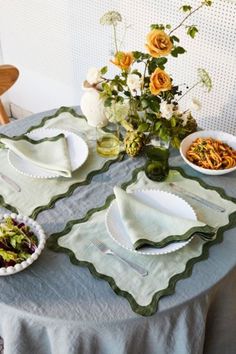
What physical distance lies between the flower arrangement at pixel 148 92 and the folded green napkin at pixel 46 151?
166 mm

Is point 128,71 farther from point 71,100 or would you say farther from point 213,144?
point 71,100

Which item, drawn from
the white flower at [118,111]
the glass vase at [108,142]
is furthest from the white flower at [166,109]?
the glass vase at [108,142]

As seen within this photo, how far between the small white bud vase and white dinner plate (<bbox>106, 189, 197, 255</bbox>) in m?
0.33

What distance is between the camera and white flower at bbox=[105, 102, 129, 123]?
1227 millimetres

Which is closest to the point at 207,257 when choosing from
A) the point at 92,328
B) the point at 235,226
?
the point at 235,226

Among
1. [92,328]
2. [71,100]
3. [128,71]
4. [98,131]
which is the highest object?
[128,71]

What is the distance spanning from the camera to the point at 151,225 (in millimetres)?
1063

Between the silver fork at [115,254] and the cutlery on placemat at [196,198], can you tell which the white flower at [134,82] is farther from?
the silver fork at [115,254]

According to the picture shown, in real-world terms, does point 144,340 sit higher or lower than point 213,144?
lower

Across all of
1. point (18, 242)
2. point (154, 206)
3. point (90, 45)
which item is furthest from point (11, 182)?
point (90, 45)

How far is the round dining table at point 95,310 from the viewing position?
92 centimetres

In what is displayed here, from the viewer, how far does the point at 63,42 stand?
2186mm

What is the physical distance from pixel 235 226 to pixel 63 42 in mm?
1415

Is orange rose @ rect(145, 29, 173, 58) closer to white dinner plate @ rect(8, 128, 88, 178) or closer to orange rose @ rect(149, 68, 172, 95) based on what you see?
orange rose @ rect(149, 68, 172, 95)
